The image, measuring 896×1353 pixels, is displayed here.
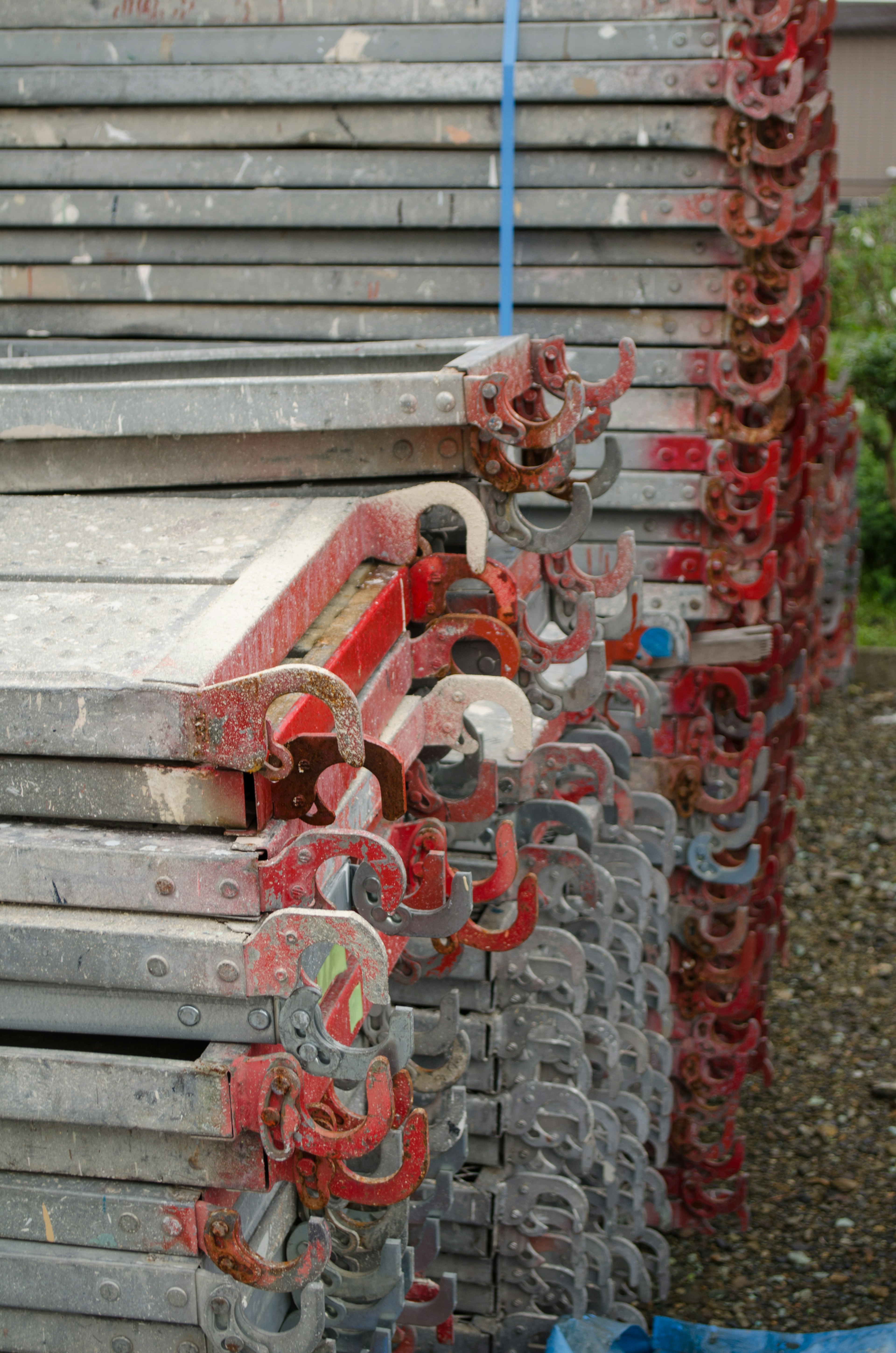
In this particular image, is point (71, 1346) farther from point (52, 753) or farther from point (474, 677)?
point (474, 677)

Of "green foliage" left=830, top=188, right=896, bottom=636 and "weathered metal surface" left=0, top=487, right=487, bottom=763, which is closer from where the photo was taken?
"weathered metal surface" left=0, top=487, right=487, bottom=763

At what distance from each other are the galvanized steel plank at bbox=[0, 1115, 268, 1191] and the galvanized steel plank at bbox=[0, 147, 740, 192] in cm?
427

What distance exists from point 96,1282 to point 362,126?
4573 mm

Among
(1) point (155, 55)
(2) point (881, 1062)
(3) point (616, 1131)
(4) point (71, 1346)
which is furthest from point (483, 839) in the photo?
(2) point (881, 1062)

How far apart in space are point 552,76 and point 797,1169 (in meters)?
5.03

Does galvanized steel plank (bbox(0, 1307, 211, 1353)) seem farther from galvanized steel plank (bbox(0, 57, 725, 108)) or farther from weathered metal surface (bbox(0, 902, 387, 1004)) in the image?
galvanized steel plank (bbox(0, 57, 725, 108))

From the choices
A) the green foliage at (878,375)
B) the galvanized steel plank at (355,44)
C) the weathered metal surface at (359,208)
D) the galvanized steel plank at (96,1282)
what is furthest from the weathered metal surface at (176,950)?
the green foliage at (878,375)

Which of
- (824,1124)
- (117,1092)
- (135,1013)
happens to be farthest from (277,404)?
(824,1124)

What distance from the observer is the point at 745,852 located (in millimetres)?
6648

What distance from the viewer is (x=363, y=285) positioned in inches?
230

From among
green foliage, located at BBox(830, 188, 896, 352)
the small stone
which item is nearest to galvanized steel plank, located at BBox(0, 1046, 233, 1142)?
the small stone

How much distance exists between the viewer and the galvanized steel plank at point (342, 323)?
580 cm

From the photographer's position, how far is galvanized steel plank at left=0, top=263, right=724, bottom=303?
18.8 feet

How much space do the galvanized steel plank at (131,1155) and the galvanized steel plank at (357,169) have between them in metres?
4.27
